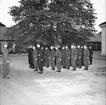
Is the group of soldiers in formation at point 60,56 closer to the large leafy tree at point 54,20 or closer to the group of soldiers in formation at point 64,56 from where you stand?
the group of soldiers in formation at point 64,56

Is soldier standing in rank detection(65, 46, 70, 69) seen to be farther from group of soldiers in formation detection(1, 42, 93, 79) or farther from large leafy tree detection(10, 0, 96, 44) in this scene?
large leafy tree detection(10, 0, 96, 44)

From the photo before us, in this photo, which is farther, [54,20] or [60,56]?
[54,20]

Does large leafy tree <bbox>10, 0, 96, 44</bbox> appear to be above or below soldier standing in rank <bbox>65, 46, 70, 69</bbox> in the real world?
above

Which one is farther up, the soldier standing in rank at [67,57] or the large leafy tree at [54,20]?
the large leafy tree at [54,20]

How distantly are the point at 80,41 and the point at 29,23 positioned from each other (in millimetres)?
4865

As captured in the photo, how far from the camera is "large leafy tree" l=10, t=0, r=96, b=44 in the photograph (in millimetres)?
16438

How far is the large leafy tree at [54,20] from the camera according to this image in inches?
647

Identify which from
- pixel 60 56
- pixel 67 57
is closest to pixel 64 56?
pixel 67 57

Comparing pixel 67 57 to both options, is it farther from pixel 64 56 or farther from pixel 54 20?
pixel 54 20

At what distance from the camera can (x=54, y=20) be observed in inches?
648

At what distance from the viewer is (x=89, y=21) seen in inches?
748

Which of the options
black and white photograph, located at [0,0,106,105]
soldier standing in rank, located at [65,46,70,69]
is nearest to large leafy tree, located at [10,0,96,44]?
black and white photograph, located at [0,0,106,105]

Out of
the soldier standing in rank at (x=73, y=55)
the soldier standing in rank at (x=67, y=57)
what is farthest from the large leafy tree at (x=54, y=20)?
the soldier standing in rank at (x=73, y=55)

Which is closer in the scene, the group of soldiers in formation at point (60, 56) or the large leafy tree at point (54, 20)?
the group of soldiers in formation at point (60, 56)
